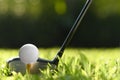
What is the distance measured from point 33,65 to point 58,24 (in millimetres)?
7055

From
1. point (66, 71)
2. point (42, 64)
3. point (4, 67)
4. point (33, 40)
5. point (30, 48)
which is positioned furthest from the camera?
point (33, 40)

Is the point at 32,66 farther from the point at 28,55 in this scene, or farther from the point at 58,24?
the point at 58,24

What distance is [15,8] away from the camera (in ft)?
36.7

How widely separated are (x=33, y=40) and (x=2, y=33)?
44.3 inches

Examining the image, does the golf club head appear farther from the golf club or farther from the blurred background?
the blurred background

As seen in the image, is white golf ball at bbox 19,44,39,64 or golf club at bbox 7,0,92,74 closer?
white golf ball at bbox 19,44,39,64

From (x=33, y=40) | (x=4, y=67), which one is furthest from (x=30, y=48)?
(x=33, y=40)

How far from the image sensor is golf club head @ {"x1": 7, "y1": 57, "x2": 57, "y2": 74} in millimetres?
3503

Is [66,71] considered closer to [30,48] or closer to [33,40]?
[30,48]

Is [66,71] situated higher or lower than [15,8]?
higher

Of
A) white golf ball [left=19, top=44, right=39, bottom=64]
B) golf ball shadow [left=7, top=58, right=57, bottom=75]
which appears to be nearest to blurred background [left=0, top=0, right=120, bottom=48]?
golf ball shadow [left=7, top=58, right=57, bottom=75]

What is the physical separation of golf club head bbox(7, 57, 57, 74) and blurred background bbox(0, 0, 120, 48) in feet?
20.2

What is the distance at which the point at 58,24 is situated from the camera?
10.5 meters

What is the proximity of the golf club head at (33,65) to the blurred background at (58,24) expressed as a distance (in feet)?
20.2
